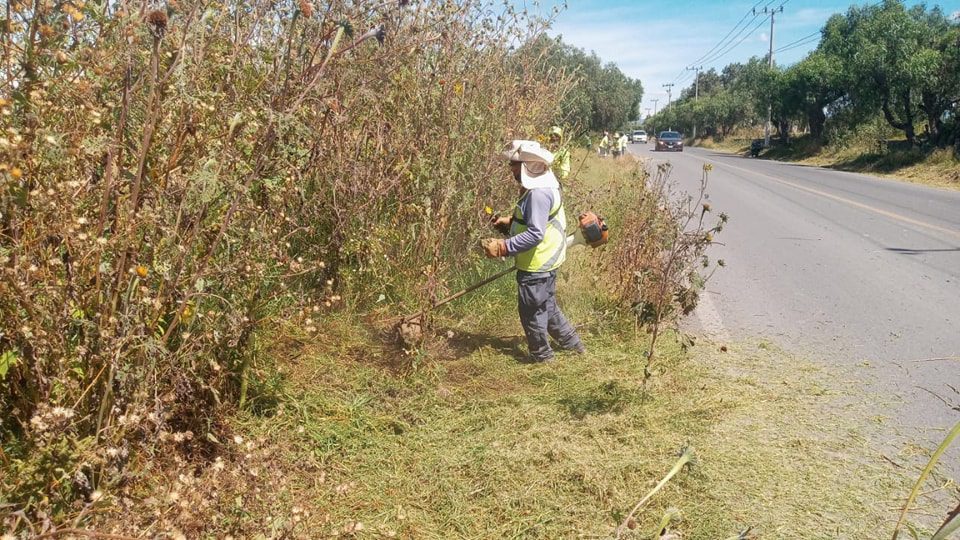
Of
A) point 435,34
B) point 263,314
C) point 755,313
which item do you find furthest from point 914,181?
point 263,314

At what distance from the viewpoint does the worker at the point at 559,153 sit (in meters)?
6.54

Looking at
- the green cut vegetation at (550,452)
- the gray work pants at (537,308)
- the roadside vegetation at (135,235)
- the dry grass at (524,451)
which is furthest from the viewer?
the gray work pants at (537,308)

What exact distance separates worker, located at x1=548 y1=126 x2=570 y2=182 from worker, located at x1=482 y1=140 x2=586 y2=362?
212cm

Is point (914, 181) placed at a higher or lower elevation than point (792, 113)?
lower

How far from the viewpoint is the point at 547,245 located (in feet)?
14.6

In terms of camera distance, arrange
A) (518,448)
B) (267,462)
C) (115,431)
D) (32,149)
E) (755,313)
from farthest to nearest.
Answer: (755,313) → (518,448) → (267,462) → (115,431) → (32,149)

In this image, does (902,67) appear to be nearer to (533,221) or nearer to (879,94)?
(879,94)

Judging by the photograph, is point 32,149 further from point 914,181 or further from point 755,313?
point 914,181

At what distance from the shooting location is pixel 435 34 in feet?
14.3

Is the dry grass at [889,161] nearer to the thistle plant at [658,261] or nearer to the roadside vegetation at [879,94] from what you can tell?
the roadside vegetation at [879,94]

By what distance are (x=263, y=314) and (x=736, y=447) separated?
2.40 m

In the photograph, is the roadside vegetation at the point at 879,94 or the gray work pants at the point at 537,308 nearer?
the gray work pants at the point at 537,308

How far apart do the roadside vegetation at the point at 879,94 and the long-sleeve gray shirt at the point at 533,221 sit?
2014cm

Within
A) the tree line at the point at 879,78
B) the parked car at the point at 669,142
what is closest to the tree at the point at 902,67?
the tree line at the point at 879,78
